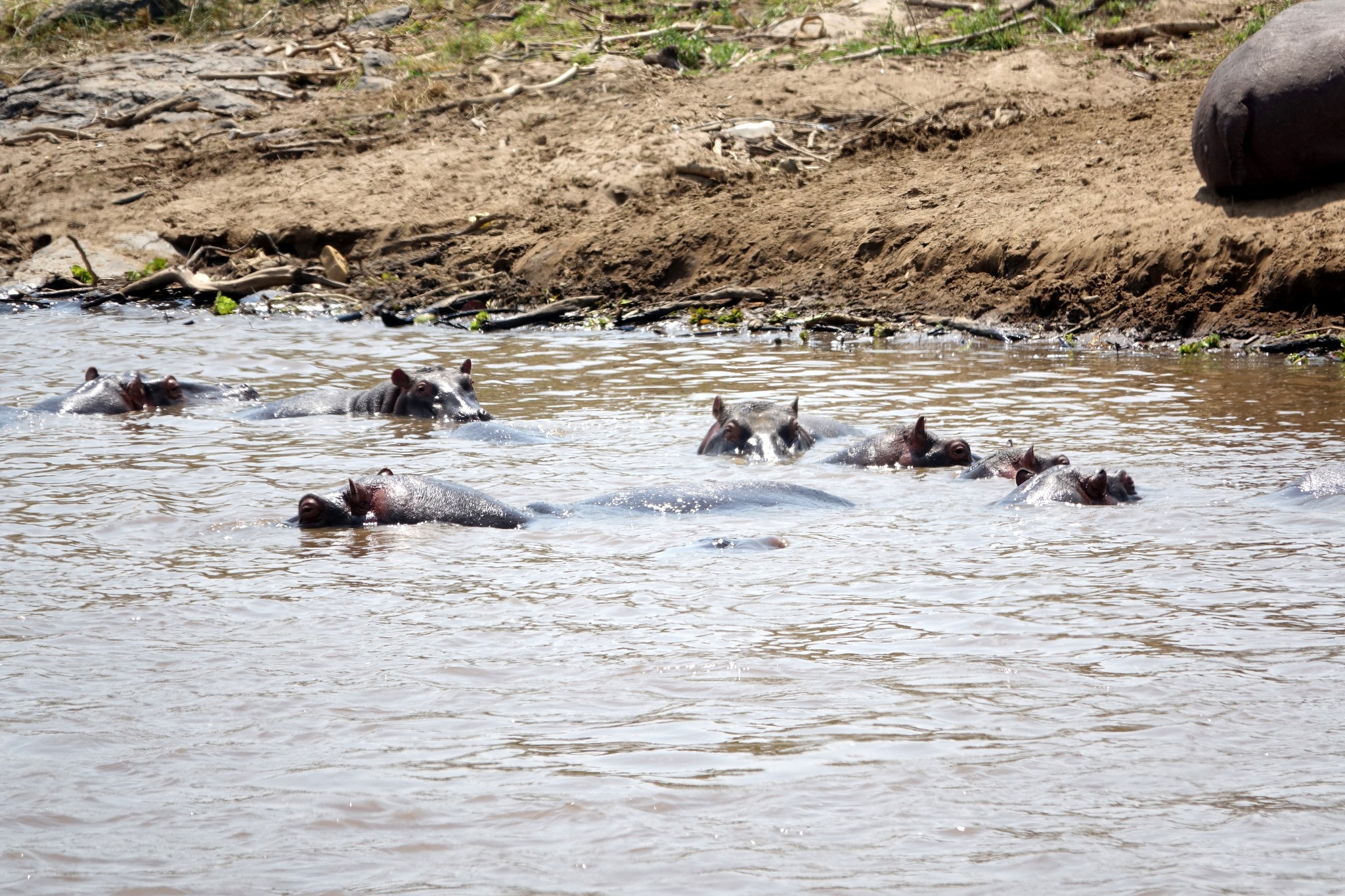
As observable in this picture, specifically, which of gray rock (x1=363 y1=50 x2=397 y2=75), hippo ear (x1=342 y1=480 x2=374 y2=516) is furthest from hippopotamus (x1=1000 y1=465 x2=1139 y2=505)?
gray rock (x1=363 y1=50 x2=397 y2=75)

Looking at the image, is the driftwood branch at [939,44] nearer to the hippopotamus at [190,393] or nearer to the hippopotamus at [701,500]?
the hippopotamus at [190,393]

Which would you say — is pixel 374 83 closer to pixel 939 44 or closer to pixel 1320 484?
pixel 939 44

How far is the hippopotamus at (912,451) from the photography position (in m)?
7.23

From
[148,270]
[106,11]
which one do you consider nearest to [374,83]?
[148,270]

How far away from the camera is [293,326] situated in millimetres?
13836

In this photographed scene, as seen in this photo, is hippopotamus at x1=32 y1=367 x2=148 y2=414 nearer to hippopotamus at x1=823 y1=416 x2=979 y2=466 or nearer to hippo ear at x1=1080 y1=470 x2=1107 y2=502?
hippopotamus at x1=823 y1=416 x2=979 y2=466

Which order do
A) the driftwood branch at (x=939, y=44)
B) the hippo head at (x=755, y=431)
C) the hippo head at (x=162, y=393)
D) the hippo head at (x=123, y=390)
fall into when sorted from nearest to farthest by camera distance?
1. the hippo head at (x=755, y=431)
2. the hippo head at (x=123, y=390)
3. the hippo head at (x=162, y=393)
4. the driftwood branch at (x=939, y=44)

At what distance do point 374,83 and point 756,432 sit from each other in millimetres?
12607

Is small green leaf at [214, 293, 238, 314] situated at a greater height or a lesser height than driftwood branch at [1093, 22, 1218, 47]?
lesser

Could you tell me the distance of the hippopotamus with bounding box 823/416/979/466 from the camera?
7227 millimetres

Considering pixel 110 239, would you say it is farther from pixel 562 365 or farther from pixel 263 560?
pixel 263 560

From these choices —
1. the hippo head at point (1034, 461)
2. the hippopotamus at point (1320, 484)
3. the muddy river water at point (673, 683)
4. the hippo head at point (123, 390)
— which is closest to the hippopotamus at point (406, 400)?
the hippo head at point (123, 390)

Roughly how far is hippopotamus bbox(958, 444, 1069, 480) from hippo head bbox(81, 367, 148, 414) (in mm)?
4947

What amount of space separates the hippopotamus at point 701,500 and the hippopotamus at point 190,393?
3.92 meters
